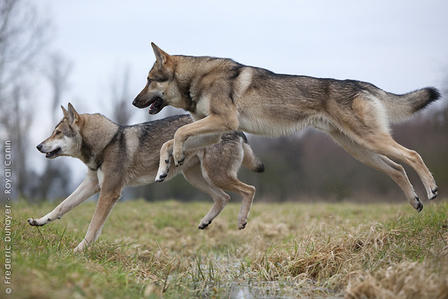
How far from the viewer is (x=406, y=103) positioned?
5.48 metres

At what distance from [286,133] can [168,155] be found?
4.94 ft

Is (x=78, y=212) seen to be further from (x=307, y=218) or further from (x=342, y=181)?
(x=342, y=181)

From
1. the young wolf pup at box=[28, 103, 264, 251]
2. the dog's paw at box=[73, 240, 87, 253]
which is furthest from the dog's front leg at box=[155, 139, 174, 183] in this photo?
the dog's paw at box=[73, 240, 87, 253]

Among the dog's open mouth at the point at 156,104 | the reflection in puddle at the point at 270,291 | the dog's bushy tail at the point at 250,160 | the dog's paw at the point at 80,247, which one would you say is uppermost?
the dog's open mouth at the point at 156,104

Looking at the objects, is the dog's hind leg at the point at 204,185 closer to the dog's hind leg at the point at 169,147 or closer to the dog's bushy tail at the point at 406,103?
the dog's hind leg at the point at 169,147

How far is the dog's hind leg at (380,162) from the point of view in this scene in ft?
18.5

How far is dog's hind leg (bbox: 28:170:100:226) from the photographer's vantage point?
5.56 metres

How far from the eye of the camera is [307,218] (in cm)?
961

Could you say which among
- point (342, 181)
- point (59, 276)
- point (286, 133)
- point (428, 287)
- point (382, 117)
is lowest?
point (342, 181)

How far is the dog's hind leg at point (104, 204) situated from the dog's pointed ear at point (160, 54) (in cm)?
170

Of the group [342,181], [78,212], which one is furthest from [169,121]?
[342,181]

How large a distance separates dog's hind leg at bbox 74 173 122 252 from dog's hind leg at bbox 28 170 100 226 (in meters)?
0.31

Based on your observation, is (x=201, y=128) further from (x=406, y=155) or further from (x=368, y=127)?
(x=406, y=155)

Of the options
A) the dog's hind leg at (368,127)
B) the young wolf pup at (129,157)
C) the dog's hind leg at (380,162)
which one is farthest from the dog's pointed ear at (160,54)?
the dog's hind leg at (380,162)
